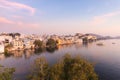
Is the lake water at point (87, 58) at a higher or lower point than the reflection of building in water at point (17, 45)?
lower

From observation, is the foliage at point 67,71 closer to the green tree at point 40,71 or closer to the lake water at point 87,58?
the green tree at point 40,71

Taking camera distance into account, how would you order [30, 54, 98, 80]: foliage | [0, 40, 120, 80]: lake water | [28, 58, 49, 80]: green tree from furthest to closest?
[0, 40, 120, 80]: lake water → [28, 58, 49, 80]: green tree → [30, 54, 98, 80]: foliage

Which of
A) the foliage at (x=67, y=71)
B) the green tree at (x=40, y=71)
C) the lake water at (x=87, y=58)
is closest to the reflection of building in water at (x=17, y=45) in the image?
the lake water at (x=87, y=58)

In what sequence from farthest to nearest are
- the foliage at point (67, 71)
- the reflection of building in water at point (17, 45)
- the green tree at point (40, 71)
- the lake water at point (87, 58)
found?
the reflection of building in water at point (17, 45)
the lake water at point (87, 58)
the green tree at point (40, 71)
the foliage at point (67, 71)

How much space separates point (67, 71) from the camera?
963 centimetres

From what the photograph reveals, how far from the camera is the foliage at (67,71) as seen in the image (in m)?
8.83

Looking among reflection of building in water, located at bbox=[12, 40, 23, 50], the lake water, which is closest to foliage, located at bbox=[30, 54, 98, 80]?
the lake water

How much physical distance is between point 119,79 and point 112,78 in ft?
2.00

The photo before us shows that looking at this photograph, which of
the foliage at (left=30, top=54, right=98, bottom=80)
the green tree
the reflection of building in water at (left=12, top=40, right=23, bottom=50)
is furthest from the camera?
the reflection of building in water at (left=12, top=40, right=23, bottom=50)

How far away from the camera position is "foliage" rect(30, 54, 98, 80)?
348 inches

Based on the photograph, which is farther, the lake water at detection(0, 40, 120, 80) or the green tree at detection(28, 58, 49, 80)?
the lake water at detection(0, 40, 120, 80)

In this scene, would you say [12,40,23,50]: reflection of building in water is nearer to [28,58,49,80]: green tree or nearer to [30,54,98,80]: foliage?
[28,58,49,80]: green tree

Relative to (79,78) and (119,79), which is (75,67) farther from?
(119,79)

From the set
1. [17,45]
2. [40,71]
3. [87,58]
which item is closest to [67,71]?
[40,71]
